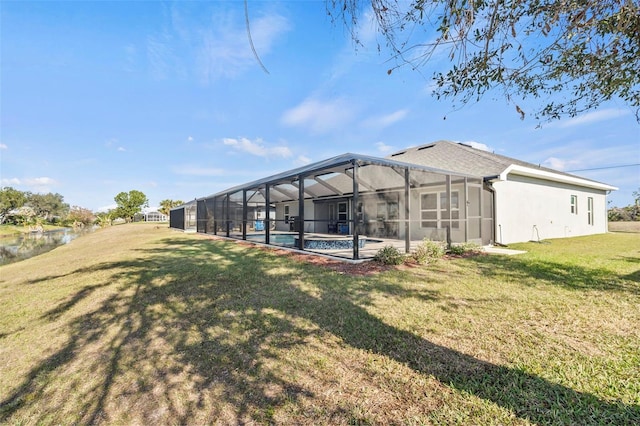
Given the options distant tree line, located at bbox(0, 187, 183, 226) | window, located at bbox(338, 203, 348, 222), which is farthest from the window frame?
distant tree line, located at bbox(0, 187, 183, 226)

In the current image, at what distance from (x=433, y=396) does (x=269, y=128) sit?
2202cm

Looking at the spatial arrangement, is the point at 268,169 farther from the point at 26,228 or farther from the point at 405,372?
the point at 26,228

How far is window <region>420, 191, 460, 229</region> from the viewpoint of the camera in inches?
441

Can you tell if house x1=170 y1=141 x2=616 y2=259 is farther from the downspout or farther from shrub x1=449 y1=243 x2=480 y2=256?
shrub x1=449 y1=243 x2=480 y2=256

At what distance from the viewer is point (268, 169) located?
3156 cm

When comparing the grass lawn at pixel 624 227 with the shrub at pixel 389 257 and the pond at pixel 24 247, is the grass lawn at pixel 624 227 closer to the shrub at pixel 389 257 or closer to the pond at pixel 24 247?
the shrub at pixel 389 257

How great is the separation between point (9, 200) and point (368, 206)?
60.8 meters

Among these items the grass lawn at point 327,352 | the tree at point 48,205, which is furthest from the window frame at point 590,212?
the tree at point 48,205

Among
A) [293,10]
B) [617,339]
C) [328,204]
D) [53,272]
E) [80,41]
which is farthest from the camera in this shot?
[328,204]

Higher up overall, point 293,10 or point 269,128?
point 269,128

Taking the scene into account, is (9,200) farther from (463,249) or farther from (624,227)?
(624,227)

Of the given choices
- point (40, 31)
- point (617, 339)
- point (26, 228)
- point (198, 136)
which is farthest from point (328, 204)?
point (26, 228)

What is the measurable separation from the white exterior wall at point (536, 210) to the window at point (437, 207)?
4.64ft

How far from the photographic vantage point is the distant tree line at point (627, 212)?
78.3 ft
